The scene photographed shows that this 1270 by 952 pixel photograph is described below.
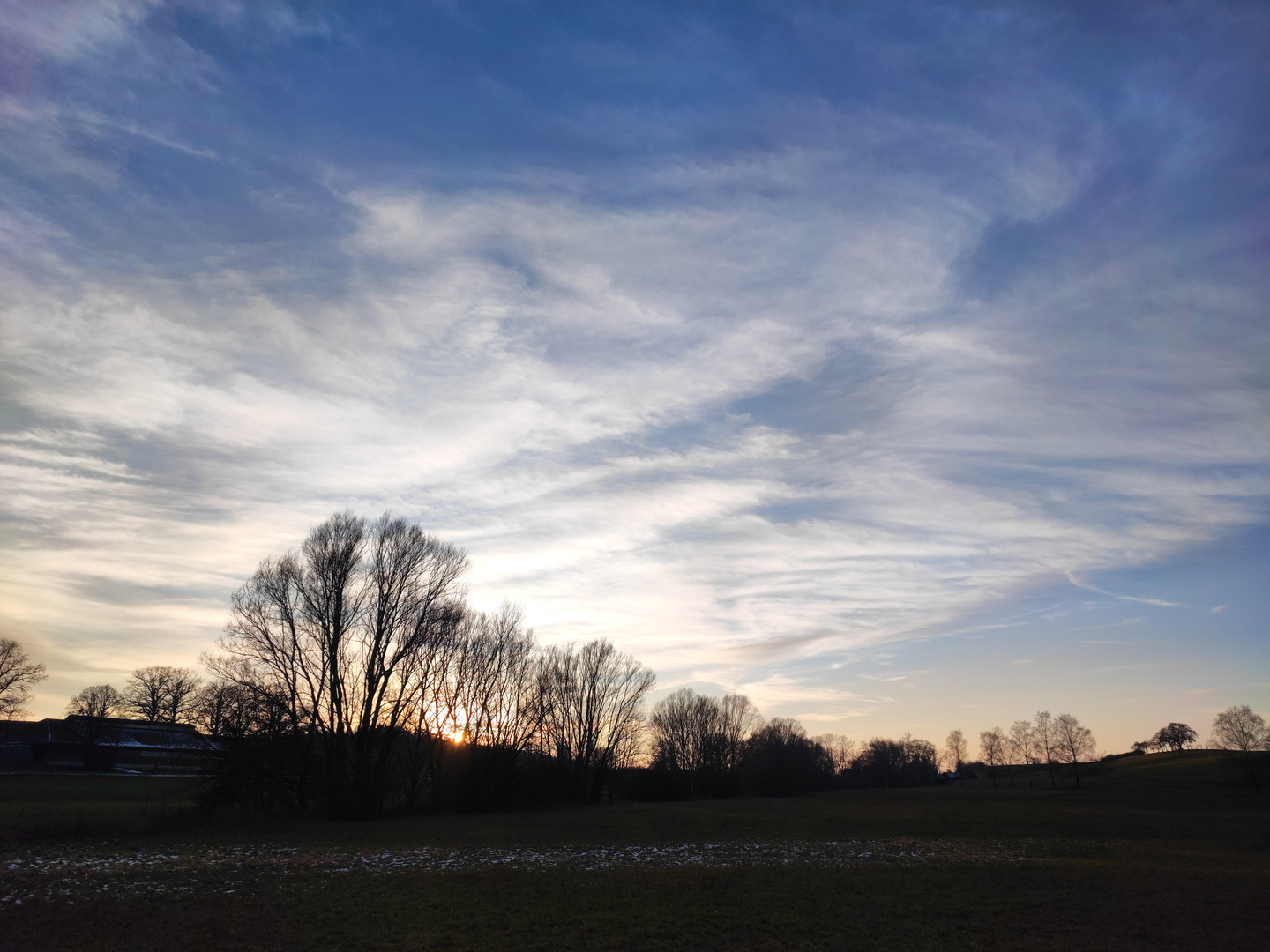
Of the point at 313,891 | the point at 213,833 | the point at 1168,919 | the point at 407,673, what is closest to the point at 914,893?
the point at 1168,919

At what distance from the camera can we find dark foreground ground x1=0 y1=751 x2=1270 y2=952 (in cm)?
1205

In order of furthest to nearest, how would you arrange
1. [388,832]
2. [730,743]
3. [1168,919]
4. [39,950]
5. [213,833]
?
1. [730,743]
2. [388,832]
3. [213,833]
4. [1168,919]
5. [39,950]

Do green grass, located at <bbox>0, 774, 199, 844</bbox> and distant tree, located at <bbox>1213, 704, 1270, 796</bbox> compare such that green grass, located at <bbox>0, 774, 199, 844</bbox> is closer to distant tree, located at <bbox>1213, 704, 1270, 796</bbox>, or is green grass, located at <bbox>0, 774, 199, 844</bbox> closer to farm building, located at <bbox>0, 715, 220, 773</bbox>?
farm building, located at <bbox>0, 715, 220, 773</bbox>

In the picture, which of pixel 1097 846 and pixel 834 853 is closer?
pixel 834 853

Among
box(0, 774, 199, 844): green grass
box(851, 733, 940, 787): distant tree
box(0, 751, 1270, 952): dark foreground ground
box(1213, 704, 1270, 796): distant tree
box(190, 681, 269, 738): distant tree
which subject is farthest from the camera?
box(851, 733, 940, 787): distant tree

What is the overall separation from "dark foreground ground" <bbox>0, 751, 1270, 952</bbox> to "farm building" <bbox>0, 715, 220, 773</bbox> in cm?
8296

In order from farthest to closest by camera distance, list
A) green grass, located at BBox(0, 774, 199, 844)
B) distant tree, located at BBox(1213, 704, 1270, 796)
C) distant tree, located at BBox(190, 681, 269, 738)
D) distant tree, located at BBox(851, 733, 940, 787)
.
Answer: distant tree, located at BBox(851, 733, 940, 787), distant tree, located at BBox(1213, 704, 1270, 796), distant tree, located at BBox(190, 681, 269, 738), green grass, located at BBox(0, 774, 199, 844)

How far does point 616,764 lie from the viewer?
7512 centimetres

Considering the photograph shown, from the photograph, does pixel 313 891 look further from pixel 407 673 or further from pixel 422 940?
pixel 407 673

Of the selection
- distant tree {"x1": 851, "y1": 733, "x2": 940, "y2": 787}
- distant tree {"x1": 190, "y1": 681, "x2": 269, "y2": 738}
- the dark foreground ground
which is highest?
distant tree {"x1": 190, "y1": 681, "x2": 269, "y2": 738}

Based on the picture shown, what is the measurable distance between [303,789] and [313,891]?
83.7 ft

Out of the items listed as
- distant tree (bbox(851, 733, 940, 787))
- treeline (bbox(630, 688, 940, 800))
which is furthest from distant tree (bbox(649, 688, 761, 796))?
distant tree (bbox(851, 733, 940, 787))

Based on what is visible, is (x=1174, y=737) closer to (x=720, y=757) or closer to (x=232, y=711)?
(x=720, y=757)

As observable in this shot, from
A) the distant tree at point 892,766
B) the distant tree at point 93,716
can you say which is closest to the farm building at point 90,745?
the distant tree at point 93,716
